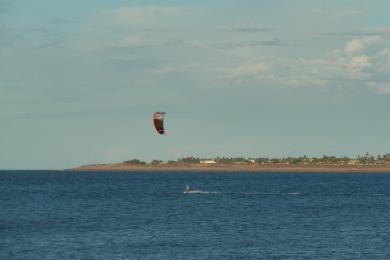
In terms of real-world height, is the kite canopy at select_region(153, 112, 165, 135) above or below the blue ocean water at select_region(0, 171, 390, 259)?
above

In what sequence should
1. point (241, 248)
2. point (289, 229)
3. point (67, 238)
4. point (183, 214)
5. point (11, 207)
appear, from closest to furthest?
point (241, 248) < point (67, 238) < point (289, 229) < point (183, 214) < point (11, 207)

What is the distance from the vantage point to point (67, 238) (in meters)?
74.6

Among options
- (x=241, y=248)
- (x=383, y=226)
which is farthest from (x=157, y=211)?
(x=241, y=248)

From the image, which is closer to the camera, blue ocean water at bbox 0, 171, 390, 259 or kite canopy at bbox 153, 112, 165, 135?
blue ocean water at bbox 0, 171, 390, 259

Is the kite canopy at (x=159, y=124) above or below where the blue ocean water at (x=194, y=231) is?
above

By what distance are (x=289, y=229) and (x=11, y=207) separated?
47.8m

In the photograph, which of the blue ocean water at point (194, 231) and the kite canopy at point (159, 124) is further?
the kite canopy at point (159, 124)

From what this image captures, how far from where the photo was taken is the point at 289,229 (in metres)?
85.2

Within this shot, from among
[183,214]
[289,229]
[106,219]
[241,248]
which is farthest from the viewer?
[183,214]

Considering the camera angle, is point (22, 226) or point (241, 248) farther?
point (22, 226)

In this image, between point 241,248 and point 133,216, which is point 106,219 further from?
point 241,248

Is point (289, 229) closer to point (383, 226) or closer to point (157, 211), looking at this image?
point (383, 226)

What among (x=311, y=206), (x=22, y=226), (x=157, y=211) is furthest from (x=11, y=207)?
(x=311, y=206)

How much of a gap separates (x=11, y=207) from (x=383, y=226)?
52.7 meters
